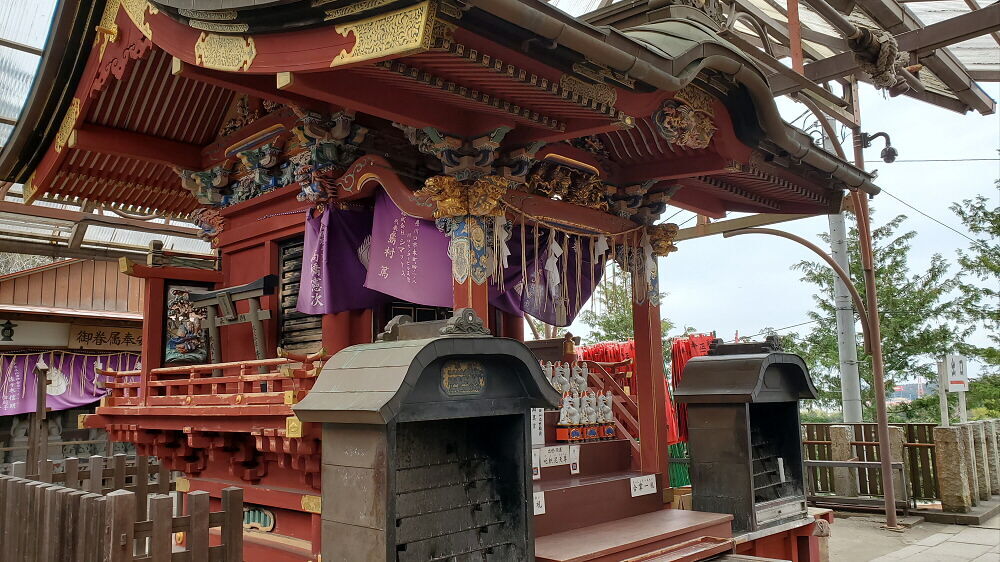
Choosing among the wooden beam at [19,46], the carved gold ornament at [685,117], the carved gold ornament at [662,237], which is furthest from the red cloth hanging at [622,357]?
the wooden beam at [19,46]

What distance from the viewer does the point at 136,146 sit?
321 inches

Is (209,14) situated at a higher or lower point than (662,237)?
higher

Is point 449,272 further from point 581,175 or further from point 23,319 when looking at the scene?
point 23,319

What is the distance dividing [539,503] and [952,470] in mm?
9015

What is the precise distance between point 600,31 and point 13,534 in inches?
245

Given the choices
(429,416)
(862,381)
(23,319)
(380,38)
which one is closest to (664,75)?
(380,38)

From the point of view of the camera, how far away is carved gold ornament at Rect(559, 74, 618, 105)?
523 cm

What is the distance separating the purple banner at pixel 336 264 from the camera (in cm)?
686

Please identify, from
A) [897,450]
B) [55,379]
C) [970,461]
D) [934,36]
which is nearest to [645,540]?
[934,36]

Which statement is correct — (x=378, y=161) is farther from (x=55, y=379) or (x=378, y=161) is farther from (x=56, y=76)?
(x=55, y=379)

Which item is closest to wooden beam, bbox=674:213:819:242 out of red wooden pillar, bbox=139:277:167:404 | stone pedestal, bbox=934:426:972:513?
stone pedestal, bbox=934:426:972:513

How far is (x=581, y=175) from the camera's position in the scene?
7.71m

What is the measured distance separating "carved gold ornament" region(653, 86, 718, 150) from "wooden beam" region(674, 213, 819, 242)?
13.8 feet

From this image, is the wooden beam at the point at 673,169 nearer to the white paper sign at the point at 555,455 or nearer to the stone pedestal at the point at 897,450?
the white paper sign at the point at 555,455
